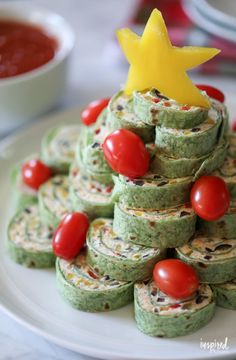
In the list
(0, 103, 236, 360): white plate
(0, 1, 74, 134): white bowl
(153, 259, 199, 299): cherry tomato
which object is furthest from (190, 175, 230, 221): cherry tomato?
(0, 1, 74, 134): white bowl

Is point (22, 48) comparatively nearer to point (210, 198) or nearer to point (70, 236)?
point (70, 236)

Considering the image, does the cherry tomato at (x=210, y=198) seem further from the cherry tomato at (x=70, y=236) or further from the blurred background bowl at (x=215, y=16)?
the blurred background bowl at (x=215, y=16)

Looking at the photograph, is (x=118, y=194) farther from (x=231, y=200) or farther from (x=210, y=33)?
(x=210, y=33)

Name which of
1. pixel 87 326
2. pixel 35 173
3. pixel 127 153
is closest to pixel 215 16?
pixel 35 173

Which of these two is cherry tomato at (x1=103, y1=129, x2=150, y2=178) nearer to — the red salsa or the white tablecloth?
the white tablecloth

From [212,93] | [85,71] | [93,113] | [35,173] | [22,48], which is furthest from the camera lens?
[85,71]
